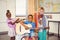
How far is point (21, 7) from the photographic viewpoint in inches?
54.2

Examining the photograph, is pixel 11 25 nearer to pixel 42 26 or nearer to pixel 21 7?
pixel 21 7

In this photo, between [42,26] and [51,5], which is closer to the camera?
[42,26]

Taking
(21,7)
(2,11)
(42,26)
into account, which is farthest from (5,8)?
(42,26)

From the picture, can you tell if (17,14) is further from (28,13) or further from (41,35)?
(41,35)

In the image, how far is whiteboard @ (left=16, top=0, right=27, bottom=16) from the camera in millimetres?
1352

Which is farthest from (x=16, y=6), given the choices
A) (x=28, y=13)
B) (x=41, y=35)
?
(x=41, y=35)

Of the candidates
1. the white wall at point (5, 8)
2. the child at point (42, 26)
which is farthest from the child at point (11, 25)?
the child at point (42, 26)

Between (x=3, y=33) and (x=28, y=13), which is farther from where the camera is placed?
(x=3, y=33)

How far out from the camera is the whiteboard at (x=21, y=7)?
135cm

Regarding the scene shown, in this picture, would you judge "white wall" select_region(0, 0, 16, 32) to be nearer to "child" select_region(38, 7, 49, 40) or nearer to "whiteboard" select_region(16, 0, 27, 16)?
"whiteboard" select_region(16, 0, 27, 16)

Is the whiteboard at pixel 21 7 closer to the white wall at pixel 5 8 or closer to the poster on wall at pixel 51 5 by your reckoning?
the white wall at pixel 5 8

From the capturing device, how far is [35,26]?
1.32 m

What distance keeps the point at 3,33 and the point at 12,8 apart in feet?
1.00

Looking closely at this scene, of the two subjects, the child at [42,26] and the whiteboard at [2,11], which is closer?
the child at [42,26]
